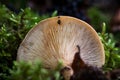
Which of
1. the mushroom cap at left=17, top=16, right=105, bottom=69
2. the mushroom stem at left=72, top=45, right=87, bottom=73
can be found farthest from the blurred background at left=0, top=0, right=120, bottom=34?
the mushroom stem at left=72, top=45, right=87, bottom=73

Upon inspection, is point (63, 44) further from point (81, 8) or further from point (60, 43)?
point (81, 8)

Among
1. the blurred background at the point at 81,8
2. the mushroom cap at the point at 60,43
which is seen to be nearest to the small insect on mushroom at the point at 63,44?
the mushroom cap at the point at 60,43

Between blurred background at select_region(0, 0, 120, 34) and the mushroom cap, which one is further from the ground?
blurred background at select_region(0, 0, 120, 34)

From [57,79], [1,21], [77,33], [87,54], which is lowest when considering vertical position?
[57,79]

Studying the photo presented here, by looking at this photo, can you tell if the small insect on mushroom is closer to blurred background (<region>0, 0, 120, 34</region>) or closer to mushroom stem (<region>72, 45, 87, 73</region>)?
mushroom stem (<region>72, 45, 87, 73</region>)

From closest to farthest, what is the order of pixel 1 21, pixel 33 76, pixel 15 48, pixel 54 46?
pixel 33 76
pixel 54 46
pixel 15 48
pixel 1 21

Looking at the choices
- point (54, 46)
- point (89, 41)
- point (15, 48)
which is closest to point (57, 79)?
point (54, 46)

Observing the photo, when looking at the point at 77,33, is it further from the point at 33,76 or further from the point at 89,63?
the point at 33,76

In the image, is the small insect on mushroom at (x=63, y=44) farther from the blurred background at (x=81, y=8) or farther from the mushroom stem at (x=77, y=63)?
the blurred background at (x=81, y=8)
